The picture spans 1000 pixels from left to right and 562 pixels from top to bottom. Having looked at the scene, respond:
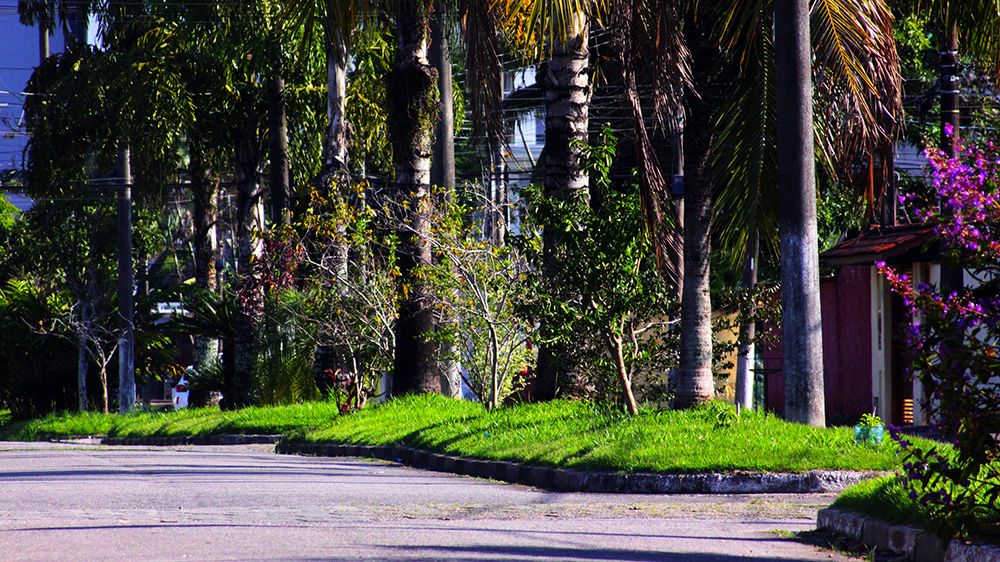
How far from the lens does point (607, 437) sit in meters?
13.8

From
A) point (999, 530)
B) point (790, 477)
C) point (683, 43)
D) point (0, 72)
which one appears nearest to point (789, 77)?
point (683, 43)

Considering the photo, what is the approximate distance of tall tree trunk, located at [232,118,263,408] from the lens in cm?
2894

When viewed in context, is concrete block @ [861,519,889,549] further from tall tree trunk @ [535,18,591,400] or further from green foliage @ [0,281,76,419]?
green foliage @ [0,281,76,419]

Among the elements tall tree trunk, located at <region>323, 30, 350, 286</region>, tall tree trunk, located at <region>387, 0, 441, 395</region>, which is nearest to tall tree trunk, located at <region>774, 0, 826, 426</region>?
tall tree trunk, located at <region>387, 0, 441, 395</region>

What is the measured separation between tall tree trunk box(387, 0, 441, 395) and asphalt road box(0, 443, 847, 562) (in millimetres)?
6414

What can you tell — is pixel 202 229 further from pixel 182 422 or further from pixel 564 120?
pixel 564 120

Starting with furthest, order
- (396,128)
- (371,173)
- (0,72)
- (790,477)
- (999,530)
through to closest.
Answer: (0,72) → (371,173) → (396,128) → (790,477) → (999,530)

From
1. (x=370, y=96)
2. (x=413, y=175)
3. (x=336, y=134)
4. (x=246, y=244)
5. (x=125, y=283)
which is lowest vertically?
(x=125, y=283)

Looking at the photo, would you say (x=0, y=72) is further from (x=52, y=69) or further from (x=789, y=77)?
(x=789, y=77)

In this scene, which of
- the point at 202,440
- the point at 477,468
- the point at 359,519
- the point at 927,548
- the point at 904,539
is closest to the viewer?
the point at 927,548

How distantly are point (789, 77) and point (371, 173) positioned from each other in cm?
3124

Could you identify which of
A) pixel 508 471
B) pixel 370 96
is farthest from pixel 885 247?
pixel 370 96

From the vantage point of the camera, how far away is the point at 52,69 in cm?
3291

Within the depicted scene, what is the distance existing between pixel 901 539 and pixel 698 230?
309 inches
